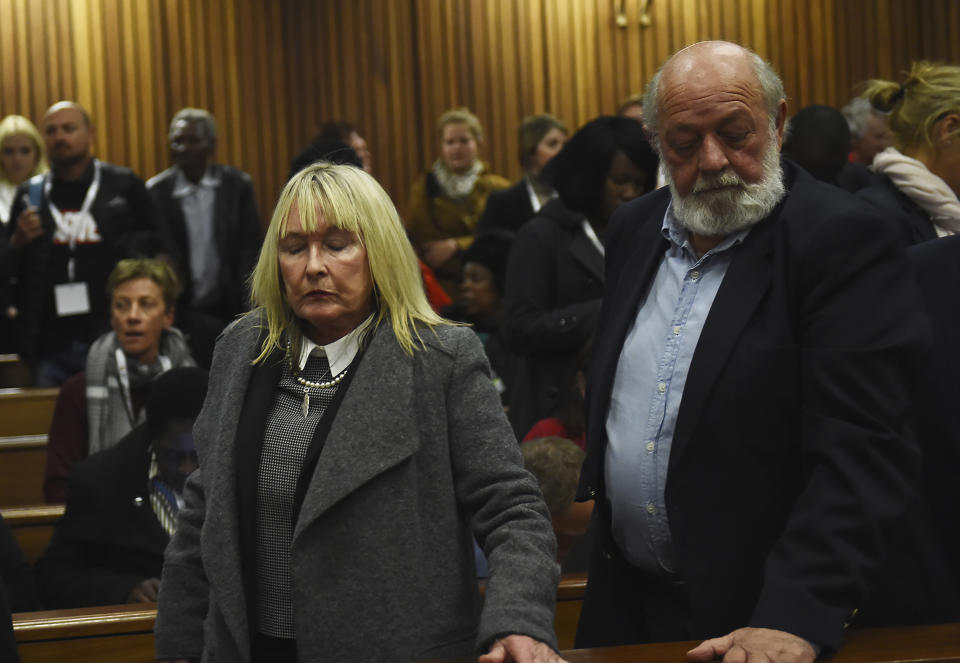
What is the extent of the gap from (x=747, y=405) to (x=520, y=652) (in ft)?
1.39

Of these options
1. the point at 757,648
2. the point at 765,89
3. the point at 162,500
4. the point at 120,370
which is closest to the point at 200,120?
the point at 120,370

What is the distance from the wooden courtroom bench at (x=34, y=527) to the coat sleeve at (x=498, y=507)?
6.38 feet

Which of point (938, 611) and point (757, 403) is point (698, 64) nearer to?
point (757, 403)

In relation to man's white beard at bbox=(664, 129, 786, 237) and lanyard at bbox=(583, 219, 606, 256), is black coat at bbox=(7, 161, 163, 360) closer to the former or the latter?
lanyard at bbox=(583, 219, 606, 256)

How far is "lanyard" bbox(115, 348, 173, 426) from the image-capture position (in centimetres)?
372

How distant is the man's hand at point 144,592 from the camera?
2.68m

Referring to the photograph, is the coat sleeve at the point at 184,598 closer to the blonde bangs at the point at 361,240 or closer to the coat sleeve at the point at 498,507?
the blonde bangs at the point at 361,240

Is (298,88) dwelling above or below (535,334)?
above

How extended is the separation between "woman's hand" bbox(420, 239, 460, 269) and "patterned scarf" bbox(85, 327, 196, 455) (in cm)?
161

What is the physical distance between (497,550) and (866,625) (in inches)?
20.0

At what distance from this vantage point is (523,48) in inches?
284

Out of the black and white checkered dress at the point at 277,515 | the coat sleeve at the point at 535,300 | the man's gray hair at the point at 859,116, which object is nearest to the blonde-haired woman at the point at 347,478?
the black and white checkered dress at the point at 277,515

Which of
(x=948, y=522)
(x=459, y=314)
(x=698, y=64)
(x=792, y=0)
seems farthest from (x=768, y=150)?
(x=792, y=0)

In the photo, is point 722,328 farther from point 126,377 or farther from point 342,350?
point 126,377
